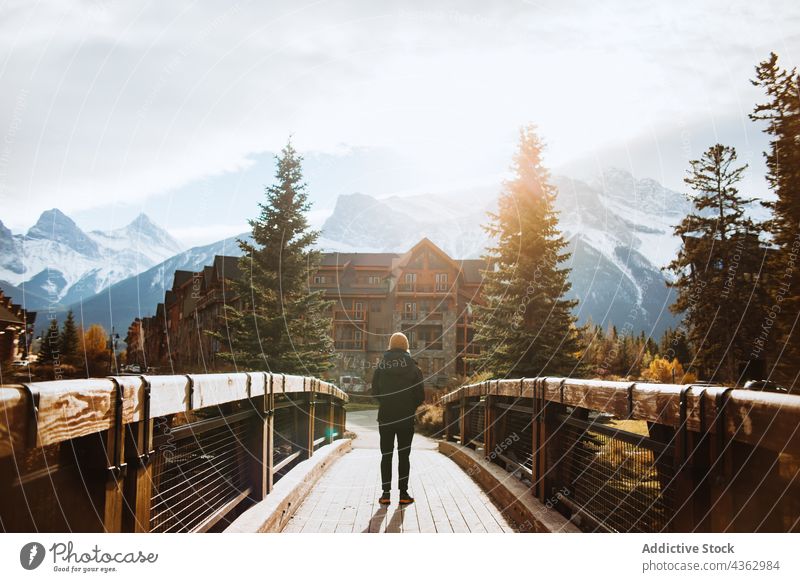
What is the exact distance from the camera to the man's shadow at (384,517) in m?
5.50

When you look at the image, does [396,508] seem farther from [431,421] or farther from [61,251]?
[431,421]

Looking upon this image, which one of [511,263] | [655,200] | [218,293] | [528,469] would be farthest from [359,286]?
[528,469]

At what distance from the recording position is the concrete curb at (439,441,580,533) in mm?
4977

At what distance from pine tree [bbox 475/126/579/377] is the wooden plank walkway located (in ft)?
31.4

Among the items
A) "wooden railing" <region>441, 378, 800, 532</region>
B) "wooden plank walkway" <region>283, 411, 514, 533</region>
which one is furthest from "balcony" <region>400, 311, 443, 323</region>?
"wooden railing" <region>441, 378, 800, 532</region>

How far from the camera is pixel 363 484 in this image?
8.05 m

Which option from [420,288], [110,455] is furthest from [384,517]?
[420,288]

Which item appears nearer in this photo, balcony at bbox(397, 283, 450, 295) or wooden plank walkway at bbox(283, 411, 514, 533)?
wooden plank walkway at bbox(283, 411, 514, 533)

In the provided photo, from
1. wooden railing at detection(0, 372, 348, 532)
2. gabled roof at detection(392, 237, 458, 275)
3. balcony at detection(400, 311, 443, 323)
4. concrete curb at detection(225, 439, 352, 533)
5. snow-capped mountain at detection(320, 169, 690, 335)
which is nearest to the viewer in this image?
wooden railing at detection(0, 372, 348, 532)

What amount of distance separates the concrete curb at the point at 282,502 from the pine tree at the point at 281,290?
46.5 feet

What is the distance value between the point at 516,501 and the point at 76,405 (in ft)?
15.0

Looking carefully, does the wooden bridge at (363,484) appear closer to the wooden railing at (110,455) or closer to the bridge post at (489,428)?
the wooden railing at (110,455)

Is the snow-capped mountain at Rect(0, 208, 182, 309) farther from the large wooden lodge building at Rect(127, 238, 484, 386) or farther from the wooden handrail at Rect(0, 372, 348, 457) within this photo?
the large wooden lodge building at Rect(127, 238, 484, 386)
